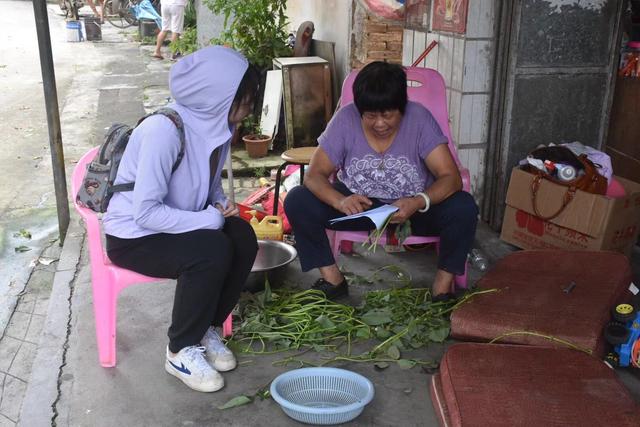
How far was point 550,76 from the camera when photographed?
156 inches

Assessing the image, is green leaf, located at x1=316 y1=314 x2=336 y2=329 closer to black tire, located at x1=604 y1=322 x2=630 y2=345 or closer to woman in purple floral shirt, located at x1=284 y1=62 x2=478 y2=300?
woman in purple floral shirt, located at x1=284 y1=62 x2=478 y2=300

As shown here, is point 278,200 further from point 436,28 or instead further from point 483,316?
point 483,316

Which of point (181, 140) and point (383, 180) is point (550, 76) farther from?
point (181, 140)

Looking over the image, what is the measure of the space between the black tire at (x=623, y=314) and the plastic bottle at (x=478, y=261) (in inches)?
40.6

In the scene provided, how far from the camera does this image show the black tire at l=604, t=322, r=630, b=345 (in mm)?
2717

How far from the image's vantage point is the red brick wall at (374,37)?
5879mm

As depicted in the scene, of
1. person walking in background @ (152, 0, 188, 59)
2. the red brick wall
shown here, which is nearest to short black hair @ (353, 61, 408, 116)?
the red brick wall

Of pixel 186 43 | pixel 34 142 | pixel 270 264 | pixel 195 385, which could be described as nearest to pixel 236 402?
pixel 195 385

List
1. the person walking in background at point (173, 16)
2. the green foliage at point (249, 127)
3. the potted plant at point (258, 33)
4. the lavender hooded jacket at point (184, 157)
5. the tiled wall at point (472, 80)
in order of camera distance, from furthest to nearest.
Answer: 1. the person walking in background at point (173, 16)
2. the potted plant at point (258, 33)
3. the green foliage at point (249, 127)
4. the tiled wall at point (472, 80)
5. the lavender hooded jacket at point (184, 157)

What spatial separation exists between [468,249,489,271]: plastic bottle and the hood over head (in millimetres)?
1831

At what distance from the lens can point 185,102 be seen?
8.19ft

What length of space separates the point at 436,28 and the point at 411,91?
2.90 ft

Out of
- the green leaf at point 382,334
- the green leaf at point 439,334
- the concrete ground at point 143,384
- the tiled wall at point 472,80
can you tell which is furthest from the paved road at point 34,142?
the tiled wall at point 472,80

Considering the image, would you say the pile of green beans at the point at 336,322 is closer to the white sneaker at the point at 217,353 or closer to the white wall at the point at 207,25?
the white sneaker at the point at 217,353
